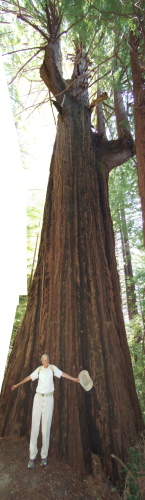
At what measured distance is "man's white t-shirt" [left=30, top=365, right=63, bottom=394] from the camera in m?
2.94

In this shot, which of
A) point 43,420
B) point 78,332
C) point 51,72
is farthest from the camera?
point 51,72

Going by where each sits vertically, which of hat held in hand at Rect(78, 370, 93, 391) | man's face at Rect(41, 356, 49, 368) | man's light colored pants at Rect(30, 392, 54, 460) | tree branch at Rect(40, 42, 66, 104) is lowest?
man's light colored pants at Rect(30, 392, 54, 460)

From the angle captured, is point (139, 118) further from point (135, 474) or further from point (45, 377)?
point (135, 474)

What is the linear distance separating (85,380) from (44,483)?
962mm

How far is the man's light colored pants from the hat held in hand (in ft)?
1.24

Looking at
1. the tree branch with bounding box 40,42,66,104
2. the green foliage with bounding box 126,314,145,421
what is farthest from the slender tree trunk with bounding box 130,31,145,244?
the green foliage with bounding box 126,314,145,421

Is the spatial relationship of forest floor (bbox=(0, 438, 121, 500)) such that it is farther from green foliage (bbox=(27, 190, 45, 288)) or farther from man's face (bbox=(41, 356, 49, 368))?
green foliage (bbox=(27, 190, 45, 288))

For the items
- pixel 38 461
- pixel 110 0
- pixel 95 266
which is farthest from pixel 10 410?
pixel 110 0

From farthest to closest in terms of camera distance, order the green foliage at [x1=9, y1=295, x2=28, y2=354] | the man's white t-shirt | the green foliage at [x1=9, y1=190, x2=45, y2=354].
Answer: the green foliage at [x1=9, y1=190, x2=45, y2=354]
the green foliage at [x1=9, y1=295, x2=28, y2=354]
the man's white t-shirt

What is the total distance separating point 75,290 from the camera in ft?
12.0

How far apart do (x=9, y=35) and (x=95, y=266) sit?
5.37 meters

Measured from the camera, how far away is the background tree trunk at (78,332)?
3.05m

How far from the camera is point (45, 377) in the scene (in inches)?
117

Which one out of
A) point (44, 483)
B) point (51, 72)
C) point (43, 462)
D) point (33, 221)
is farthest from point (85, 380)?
point (33, 221)
